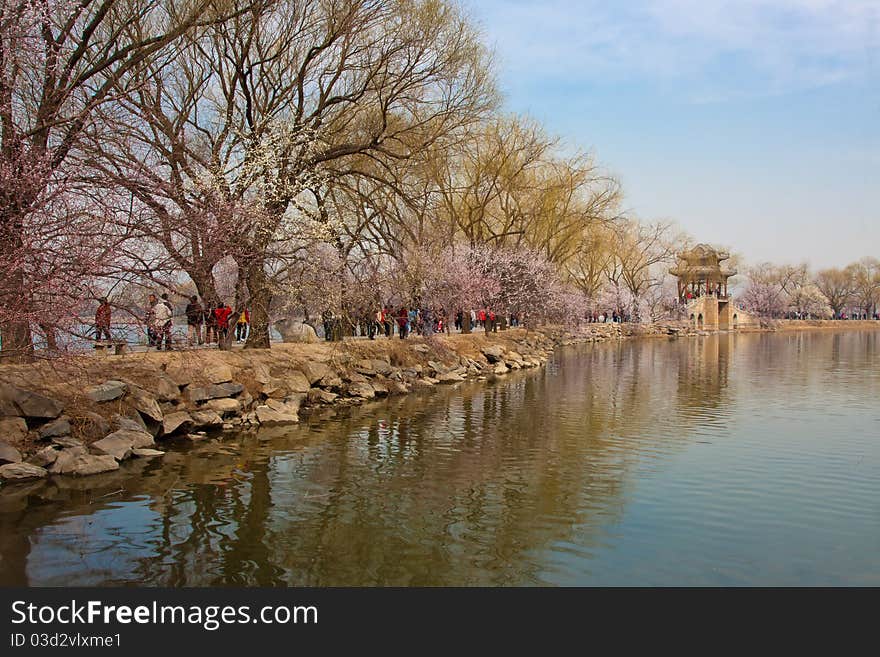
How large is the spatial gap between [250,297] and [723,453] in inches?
535

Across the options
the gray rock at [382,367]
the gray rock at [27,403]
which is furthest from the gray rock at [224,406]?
the gray rock at [382,367]

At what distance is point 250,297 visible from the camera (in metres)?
21.5

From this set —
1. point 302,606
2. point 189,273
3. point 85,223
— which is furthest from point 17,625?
point 189,273

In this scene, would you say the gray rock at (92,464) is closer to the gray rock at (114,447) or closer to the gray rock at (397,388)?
the gray rock at (114,447)

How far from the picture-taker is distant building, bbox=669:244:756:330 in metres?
90.2

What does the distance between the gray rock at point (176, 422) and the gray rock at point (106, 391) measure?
118cm

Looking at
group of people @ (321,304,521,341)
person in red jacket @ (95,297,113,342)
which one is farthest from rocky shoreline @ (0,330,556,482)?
person in red jacket @ (95,297,113,342)

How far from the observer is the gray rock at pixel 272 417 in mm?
18875

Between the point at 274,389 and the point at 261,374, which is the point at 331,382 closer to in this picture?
the point at 274,389

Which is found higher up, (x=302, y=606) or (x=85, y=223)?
(x=85, y=223)

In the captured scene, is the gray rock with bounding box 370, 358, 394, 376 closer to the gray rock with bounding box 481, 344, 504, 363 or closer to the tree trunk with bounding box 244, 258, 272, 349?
the tree trunk with bounding box 244, 258, 272, 349

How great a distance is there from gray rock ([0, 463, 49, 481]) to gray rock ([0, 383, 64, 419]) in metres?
1.31

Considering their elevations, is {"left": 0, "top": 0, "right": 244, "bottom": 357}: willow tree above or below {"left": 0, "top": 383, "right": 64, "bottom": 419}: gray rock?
above

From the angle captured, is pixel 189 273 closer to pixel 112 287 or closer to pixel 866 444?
pixel 112 287
